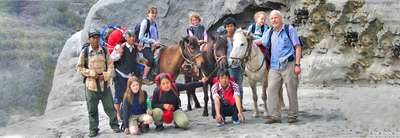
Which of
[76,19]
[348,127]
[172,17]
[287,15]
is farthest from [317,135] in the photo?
[76,19]

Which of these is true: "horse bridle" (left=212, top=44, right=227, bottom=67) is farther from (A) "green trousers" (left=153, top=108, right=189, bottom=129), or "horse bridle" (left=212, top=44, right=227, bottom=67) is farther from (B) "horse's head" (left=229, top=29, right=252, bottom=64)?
(A) "green trousers" (left=153, top=108, right=189, bottom=129)

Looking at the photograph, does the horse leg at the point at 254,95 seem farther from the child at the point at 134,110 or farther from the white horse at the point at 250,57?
the child at the point at 134,110

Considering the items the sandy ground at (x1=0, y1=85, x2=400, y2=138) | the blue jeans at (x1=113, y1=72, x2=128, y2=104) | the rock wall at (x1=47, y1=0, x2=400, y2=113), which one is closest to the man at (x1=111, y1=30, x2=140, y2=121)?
the blue jeans at (x1=113, y1=72, x2=128, y2=104)

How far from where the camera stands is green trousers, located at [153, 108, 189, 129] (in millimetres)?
8633

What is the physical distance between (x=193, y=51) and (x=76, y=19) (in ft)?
92.9

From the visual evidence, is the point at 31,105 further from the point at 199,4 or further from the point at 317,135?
the point at 317,135

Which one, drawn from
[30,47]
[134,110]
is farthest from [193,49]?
[30,47]

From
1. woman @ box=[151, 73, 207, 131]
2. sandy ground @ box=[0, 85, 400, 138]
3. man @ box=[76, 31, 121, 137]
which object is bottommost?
sandy ground @ box=[0, 85, 400, 138]

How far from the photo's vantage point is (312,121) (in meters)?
8.74

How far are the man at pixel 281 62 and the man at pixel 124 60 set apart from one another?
1.98 m

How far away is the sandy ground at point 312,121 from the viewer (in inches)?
324

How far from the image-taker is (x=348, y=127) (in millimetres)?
8383

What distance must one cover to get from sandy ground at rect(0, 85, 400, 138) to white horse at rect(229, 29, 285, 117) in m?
0.63

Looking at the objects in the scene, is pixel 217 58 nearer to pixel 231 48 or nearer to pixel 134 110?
pixel 231 48
